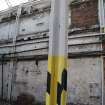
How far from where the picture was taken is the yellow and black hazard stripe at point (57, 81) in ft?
5.77

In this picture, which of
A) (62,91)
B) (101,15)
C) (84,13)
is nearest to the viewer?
(62,91)

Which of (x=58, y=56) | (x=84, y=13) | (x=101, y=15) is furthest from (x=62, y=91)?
(x=84, y=13)

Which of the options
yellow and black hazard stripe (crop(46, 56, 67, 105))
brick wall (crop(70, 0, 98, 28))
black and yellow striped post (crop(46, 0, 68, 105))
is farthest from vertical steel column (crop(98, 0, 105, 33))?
yellow and black hazard stripe (crop(46, 56, 67, 105))

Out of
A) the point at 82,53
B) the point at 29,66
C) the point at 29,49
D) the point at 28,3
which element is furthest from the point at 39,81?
the point at 28,3

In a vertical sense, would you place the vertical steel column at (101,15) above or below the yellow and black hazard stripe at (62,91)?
above

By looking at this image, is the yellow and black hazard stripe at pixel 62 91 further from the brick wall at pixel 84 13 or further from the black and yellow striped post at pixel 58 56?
the brick wall at pixel 84 13

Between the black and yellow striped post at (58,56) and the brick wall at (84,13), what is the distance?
16.5 feet

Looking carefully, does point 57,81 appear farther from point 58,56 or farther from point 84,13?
point 84,13

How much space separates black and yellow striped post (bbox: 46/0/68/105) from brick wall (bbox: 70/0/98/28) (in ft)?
16.5

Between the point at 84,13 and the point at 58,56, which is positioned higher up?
the point at 84,13

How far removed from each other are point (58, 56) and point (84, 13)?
5.46 metres

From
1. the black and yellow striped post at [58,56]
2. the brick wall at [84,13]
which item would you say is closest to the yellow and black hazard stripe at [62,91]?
the black and yellow striped post at [58,56]

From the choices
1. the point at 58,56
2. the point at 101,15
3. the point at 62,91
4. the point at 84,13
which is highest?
the point at 84,13

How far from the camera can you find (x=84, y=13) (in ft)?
23.2
